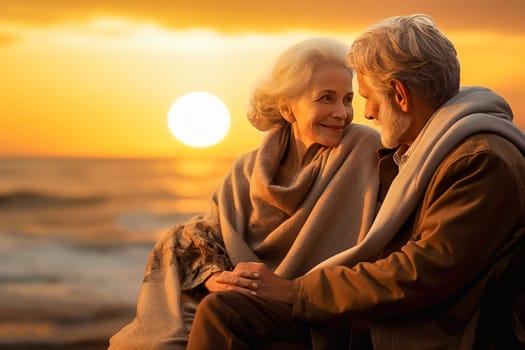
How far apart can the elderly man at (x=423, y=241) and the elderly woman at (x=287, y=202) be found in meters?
0.34

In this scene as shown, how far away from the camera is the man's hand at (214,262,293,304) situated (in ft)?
10.8

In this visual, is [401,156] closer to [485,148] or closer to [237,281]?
[485,148]

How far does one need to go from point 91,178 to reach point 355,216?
19.9 m

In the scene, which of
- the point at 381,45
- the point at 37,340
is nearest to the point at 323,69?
the point at 381,45

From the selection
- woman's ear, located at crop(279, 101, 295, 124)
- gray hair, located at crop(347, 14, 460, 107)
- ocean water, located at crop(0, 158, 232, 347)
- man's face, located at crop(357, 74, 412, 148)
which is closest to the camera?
gray hair, located at crop(347, 14, 460, 107)

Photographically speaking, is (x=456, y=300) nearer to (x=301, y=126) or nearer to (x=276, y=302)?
(x=276, y=302)

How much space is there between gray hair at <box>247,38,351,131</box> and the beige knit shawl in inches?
4.2

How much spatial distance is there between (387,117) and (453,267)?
1.97 ft

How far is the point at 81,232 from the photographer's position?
1686cm

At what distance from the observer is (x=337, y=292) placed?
314cm

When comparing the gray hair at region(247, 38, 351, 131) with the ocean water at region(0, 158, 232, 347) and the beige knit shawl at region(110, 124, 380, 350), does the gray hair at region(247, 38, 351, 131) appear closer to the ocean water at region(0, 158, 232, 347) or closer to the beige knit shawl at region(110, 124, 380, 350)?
the beige knit shawl at region(110, 124, 380, 350)

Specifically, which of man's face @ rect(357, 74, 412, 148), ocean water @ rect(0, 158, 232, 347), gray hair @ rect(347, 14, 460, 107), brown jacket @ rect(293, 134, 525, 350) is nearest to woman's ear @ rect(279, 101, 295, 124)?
man's face @ rect(357, 74, 412, 148)

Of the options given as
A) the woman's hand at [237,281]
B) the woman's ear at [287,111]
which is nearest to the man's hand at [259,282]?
the woman's hand at [237,281]

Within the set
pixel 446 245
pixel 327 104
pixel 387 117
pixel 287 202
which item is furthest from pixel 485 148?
pixel 287 202
